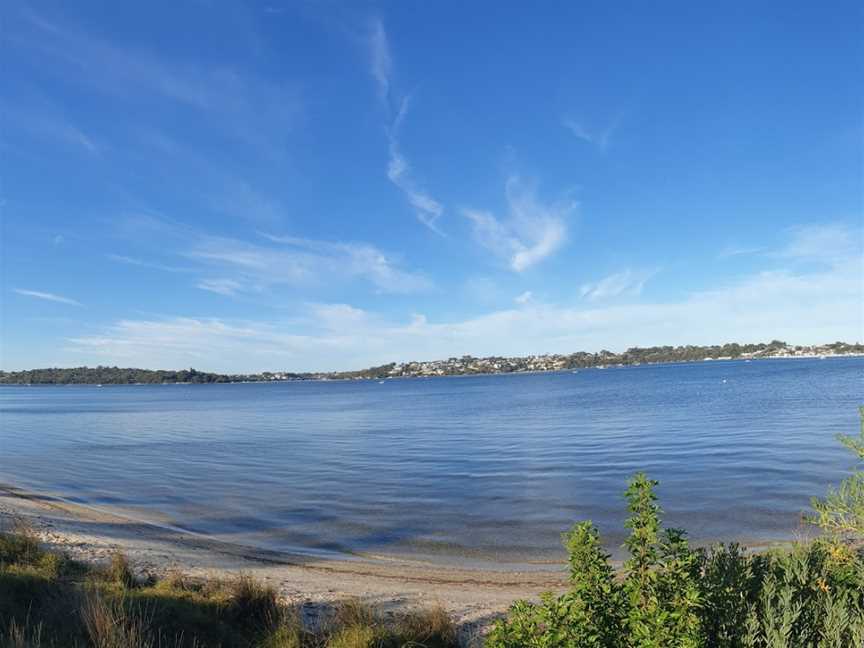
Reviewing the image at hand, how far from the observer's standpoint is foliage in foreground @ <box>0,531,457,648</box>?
7.11 metres

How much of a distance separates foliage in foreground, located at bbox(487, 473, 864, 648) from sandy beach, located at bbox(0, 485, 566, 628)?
18.3 ft

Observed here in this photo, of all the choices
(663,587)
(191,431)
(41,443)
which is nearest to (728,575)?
(663,587)

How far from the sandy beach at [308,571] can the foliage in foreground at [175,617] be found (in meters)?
1.26

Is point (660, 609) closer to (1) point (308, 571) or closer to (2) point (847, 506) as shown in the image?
(2) point (847, 506)

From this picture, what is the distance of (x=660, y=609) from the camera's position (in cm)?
464

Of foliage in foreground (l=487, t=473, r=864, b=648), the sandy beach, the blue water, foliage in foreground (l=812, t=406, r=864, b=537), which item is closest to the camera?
foliage in foreground (l=487, t=473, r=864, b=648)

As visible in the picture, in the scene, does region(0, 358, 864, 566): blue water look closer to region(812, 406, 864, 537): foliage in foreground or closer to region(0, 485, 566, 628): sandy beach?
region(0, 485, 566, 628): sandy beach

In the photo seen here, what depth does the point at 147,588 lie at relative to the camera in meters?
10.5

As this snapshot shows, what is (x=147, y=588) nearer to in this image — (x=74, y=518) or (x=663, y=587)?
(x=663, y=587)

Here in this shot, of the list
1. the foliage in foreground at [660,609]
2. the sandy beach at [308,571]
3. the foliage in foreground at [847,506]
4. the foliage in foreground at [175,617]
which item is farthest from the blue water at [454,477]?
the foliage in foreground at [660,609]

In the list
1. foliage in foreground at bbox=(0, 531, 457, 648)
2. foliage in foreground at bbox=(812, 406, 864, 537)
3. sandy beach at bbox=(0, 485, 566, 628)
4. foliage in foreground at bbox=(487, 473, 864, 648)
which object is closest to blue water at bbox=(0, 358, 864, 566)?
sandy beach at bbox=(0, 485, 566, 628)

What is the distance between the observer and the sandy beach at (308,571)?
456 inches

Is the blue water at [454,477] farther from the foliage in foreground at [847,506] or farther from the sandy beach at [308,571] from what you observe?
the foliage in foreground at [847,506]

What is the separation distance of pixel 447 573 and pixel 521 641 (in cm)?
1017
